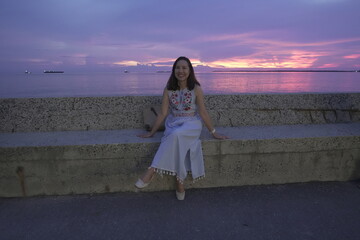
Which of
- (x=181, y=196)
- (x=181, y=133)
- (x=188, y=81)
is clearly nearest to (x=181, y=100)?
(x=188, y=81)

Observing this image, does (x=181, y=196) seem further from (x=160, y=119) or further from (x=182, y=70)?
(x=182, y=70)

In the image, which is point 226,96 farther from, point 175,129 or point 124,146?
point 124,146

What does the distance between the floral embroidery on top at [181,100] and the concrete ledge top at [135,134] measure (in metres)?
0.44

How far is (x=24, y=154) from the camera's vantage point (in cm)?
291

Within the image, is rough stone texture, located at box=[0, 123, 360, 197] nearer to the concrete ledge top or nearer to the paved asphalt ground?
the concrete ledge top

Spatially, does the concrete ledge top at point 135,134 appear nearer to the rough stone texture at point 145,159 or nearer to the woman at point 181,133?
the rough stone texture at point 145,159


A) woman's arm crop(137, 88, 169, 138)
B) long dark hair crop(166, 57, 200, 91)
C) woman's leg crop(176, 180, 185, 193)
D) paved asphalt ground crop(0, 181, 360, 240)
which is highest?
long dark hair crop(166, 57, 200, 91)

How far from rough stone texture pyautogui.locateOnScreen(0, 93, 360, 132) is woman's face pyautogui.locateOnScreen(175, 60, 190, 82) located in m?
0.83

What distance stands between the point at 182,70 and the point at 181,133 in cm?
81

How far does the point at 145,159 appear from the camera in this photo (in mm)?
3090

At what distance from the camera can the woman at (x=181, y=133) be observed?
289 cm

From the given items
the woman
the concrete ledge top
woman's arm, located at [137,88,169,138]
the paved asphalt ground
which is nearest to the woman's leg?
the woman

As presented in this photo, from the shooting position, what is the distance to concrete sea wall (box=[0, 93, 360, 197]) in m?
2.98

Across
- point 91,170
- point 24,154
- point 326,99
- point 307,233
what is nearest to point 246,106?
point 326,99
